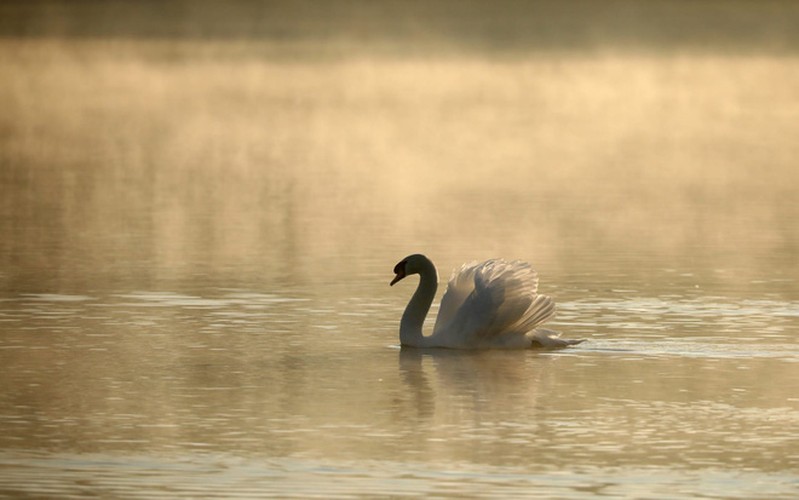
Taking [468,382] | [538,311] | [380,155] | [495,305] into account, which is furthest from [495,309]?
[380,155]

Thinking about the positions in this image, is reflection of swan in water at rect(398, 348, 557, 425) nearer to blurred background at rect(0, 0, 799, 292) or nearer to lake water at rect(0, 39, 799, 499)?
lake water at rect(0, 39, 799, 499)

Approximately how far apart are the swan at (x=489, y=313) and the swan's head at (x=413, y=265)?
0.40 meters

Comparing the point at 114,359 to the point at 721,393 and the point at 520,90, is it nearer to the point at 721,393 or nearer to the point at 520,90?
the point at 721,393

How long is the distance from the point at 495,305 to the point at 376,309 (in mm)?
2073

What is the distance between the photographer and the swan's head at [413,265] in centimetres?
1581

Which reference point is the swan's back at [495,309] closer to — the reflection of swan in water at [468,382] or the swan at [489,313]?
the swan at [489,313]

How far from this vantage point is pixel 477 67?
61.1 m

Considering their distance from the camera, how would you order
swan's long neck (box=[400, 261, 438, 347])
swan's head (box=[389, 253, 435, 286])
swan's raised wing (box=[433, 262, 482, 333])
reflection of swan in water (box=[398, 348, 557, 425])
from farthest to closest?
swan's head (box=[389, 253, 435, 286]), swan's raised wing (box=[433, 262, 482, 333]), swan's long neck (box=[400, 261, 438, 347]), reflection of swan in water (box=[398, 348, 557, 425])

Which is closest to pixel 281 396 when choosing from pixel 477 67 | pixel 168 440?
pixel 168 440

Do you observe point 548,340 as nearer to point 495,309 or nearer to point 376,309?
point 495,309

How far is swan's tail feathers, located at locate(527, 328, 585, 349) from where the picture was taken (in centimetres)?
1517

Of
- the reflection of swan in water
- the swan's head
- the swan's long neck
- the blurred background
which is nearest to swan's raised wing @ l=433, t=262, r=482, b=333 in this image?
the swan's long neck

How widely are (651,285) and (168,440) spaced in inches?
279

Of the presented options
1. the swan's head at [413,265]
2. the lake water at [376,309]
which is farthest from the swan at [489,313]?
the swan's head at [413,265]
